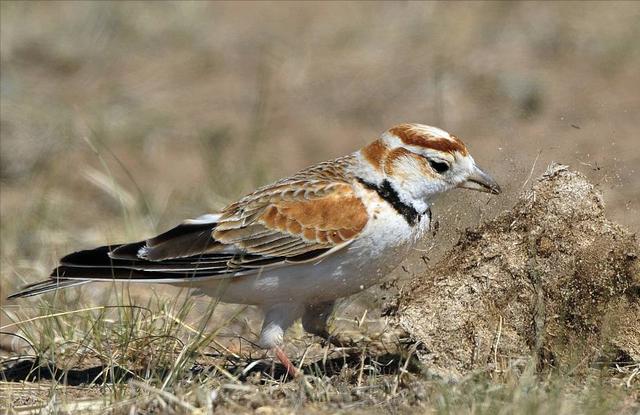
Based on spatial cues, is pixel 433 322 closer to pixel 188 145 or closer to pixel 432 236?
pixel 432 236

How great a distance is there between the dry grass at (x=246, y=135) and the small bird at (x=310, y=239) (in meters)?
0.18

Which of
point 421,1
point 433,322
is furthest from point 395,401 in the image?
point 421,1

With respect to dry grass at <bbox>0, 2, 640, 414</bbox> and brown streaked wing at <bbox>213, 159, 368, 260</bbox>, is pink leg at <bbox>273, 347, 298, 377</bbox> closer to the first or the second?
dry grass at <bbox>0, 2, 640, 414</bbox>

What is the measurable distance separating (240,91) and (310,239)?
6.46 m

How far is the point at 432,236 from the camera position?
5.47 metres

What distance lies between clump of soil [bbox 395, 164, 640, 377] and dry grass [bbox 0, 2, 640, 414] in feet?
0.42

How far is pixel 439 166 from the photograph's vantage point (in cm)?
537

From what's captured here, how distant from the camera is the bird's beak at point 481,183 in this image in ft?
17.3

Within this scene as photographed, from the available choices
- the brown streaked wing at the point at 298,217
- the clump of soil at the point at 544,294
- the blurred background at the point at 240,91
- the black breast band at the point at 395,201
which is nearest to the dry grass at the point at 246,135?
the blurred background at the point at 240,91

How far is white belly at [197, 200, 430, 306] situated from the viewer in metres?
5.18

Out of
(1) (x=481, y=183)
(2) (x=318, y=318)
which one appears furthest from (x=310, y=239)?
(1) (x=481, y=183)

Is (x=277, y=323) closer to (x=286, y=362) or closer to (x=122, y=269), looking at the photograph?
(x=286, y=362)

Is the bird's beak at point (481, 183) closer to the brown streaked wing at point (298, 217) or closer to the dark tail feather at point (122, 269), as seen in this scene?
the brown streaked wing at point (298, 217)

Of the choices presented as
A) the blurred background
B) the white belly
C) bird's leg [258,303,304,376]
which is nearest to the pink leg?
bird's leg [258,303,304,376]
